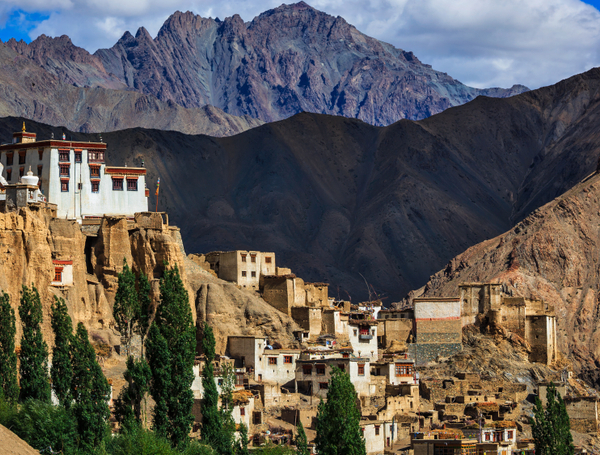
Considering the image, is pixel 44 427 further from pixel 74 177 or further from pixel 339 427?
pixel 74 177

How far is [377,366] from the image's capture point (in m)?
85.9

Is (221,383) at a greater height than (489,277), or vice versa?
(489,277)

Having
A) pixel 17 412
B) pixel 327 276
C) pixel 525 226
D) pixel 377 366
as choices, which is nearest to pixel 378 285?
pixel 327 276

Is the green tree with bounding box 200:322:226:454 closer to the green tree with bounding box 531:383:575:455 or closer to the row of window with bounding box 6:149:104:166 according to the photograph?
the green tree with bounding box 531:383:575:455

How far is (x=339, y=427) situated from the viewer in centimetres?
6044

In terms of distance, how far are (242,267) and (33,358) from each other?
36493 millimetres

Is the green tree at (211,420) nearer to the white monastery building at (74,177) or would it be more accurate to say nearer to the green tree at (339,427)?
the green tree at (339,427)

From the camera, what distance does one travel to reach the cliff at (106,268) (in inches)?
2901

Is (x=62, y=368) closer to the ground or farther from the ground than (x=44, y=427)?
farther from the ground

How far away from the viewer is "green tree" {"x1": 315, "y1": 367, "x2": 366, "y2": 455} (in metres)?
59.8

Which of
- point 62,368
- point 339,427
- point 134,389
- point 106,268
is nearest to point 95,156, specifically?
point 106,268

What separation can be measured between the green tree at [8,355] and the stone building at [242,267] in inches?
1356

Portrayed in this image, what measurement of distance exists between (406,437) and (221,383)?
43.5 ft

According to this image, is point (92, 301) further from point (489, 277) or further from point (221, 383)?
point (489, 277)
